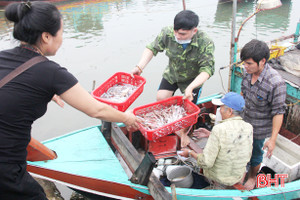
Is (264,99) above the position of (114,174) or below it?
above

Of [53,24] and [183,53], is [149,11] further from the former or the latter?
[53,24]

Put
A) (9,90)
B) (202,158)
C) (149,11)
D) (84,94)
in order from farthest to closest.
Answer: (149,11), (202,158), (84,94), (9,90)

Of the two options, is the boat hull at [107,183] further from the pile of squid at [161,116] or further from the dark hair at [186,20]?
the dark hair at [186,20]

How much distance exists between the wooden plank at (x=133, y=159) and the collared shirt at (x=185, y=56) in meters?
1.23

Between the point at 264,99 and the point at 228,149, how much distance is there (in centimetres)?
88

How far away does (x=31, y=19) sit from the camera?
5.08 feet

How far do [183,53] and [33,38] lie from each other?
2168 mm

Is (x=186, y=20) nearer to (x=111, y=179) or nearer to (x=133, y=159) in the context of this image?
(x=133, y=159)

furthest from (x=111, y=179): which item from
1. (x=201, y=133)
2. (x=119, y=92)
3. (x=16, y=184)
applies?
(x=201, y=133)

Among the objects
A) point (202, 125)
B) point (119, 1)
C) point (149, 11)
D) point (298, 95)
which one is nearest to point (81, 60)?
point (202, 125)

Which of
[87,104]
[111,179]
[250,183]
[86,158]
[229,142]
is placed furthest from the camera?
[250,183]

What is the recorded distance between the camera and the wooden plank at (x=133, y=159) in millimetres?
2385

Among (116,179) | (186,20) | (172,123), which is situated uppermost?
(186,20)

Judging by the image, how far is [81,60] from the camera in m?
9.87
